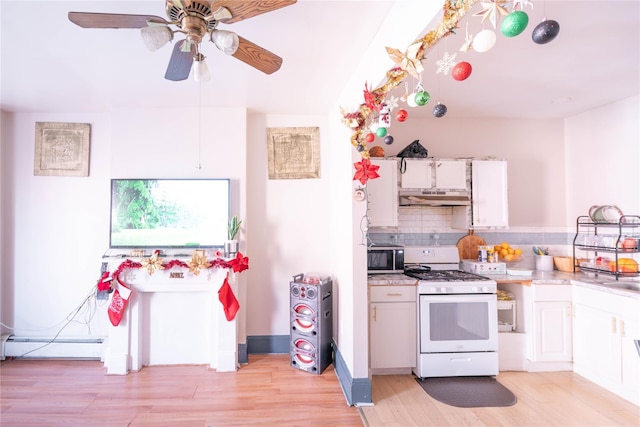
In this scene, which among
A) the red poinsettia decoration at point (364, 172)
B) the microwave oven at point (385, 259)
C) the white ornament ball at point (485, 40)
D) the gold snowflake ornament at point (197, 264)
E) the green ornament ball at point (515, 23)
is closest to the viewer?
the green ornament ball at point (515, 23)

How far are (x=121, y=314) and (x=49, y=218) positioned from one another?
57.9 inches

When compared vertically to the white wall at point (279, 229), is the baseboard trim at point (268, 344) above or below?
below

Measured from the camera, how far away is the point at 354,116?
2.34m

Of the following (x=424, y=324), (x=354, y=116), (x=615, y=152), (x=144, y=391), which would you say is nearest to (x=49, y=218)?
(x=144, y=391)

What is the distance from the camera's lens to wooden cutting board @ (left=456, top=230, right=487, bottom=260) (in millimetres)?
3553

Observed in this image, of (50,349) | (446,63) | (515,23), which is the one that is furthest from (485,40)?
(50,349)

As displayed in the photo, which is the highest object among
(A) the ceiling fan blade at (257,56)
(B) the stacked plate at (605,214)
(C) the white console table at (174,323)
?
(A) the ceiling fan blade at (257,56)

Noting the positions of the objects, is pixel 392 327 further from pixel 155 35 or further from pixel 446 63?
pixel 155 35

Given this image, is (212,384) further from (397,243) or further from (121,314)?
(397,243)

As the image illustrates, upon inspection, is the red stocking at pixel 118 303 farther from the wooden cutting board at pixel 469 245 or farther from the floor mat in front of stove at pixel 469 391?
the wooden cutting board at pixel 469 245

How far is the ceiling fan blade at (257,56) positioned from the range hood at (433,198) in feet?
6.23

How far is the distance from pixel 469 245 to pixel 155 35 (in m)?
3.43

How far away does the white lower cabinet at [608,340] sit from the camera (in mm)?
2467

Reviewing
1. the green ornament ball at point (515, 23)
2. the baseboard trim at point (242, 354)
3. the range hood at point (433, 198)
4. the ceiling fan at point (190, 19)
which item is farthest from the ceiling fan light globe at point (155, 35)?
the baseboard trim at point (242, 354)
